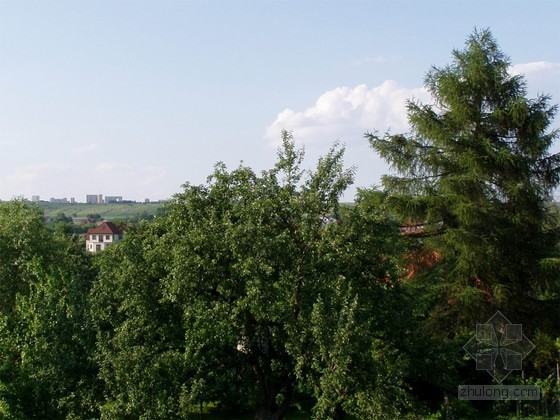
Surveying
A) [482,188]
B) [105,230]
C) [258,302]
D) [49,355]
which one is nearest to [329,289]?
[258,302]

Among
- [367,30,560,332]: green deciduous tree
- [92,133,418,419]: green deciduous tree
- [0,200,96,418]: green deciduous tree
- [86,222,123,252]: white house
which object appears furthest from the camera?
[86,222,123,252]: white house

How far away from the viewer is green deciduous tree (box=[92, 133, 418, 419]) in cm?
1465

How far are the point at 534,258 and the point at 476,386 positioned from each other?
5124mm

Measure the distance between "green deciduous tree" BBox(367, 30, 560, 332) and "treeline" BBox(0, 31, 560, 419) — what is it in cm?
7

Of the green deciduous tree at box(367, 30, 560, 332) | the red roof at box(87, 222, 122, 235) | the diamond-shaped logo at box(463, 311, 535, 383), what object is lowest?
the diamond-shaped logo at box(463, 311, 535, 383)

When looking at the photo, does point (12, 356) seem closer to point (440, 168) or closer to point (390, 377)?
point (390, 377)

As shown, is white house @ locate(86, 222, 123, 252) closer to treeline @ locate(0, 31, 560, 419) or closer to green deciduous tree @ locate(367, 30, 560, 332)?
treeline @ locate(0, 31, 560, 419)

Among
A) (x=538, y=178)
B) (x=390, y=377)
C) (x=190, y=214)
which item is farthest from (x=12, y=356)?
(x=538, y=178)

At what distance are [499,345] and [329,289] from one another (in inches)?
405

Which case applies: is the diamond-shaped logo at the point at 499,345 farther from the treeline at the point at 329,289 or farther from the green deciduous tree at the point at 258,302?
the green deciduous tree at the point at 258,302

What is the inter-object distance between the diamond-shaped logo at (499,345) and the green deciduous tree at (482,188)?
513 millimetres

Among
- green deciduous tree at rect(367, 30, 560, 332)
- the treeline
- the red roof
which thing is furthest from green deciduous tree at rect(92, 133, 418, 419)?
the red roof

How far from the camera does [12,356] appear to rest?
19656 millimetres

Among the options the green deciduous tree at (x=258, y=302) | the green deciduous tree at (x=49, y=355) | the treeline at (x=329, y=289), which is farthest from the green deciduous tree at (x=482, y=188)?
the green deciduous tree at (x=49, y=355)
